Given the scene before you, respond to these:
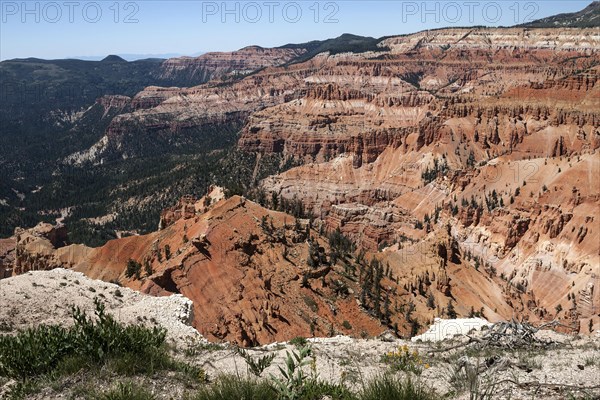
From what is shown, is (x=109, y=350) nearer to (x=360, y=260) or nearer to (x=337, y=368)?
(x=337, y=368)

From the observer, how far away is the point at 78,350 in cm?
934

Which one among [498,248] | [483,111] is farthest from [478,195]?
[483,111]

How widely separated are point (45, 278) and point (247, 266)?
12.6m

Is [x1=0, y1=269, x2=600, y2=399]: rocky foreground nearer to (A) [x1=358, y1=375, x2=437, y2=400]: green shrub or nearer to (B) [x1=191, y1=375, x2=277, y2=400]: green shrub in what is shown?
(B) [x1=191, y1=375, x2=277, y2=400]: green shrub

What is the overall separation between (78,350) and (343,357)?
23.2 feet

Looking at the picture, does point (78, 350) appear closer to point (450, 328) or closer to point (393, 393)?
point (393, 393)

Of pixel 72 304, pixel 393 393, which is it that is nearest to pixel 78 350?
pixel 393 393

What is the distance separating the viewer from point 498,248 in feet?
202

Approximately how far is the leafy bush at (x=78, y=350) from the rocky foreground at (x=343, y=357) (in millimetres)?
355

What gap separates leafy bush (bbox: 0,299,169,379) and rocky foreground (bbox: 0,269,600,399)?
35cm

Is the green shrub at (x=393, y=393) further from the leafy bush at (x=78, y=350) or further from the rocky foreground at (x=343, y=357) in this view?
the leafy bush at (x=78, y=350)

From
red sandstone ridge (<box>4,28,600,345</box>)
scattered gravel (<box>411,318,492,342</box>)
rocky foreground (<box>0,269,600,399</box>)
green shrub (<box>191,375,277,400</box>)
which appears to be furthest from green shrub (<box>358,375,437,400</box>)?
red sandstone ridge (<box>4,28,600,345</box>)

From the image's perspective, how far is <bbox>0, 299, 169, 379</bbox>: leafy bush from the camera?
921 centimetres

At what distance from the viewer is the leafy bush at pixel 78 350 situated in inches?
363
